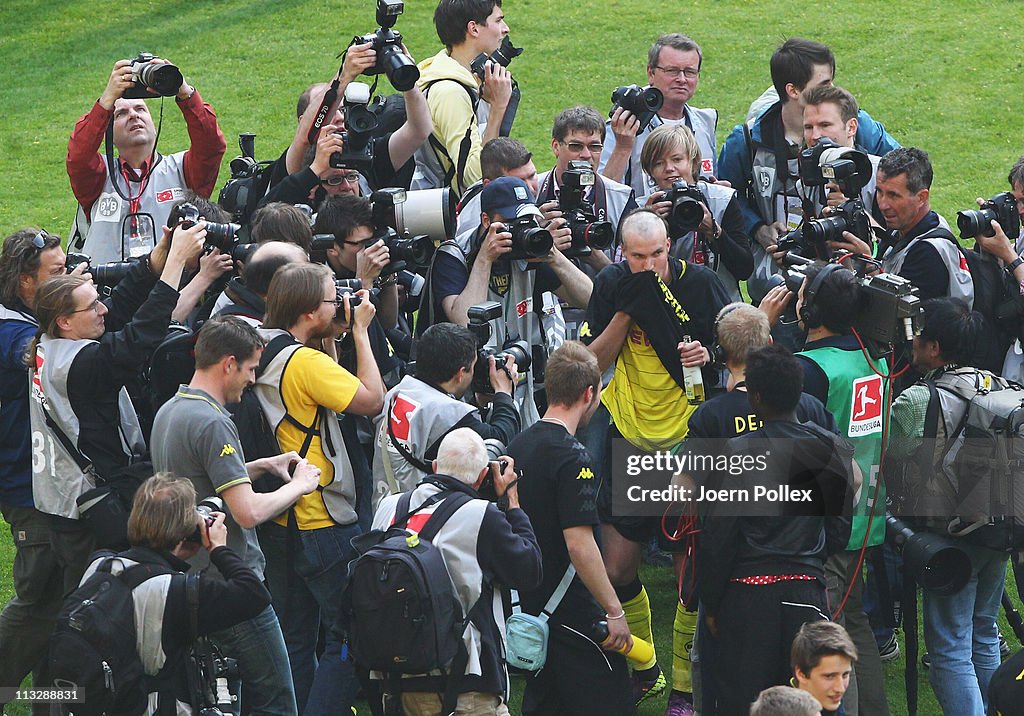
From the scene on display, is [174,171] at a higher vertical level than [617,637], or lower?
higher

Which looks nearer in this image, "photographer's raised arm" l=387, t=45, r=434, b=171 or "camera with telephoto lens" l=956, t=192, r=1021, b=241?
"camera with telephoto lens" l=956, t=192, r=1021, b=241

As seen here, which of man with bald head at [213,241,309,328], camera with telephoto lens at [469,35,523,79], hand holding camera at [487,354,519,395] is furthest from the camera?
camera with telephoto lens at [469,35,523,79]

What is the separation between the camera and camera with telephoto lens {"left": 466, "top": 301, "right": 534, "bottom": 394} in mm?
5176

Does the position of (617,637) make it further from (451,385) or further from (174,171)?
(174,171)

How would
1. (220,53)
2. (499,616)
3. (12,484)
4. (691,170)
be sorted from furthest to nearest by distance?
(220,53) < (691,170) < (12,484) < (499,616)

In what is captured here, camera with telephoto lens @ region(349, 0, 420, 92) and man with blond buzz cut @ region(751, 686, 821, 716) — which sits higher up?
camera with telephoto lens @ region(349, 0, 420, 92)

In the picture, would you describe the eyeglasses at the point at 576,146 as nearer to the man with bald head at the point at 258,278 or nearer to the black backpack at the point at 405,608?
the man with bald head at the point at 258,278

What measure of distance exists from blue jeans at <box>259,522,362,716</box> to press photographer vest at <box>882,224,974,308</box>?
2.62m

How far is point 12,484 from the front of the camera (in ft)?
17.2

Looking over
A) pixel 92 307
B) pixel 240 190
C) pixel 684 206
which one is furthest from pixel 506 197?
pixel 92 307

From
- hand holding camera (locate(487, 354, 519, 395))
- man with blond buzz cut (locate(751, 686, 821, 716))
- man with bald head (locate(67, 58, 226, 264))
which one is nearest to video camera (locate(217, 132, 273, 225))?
man with bald head (locate(67, 58, 226, 264))

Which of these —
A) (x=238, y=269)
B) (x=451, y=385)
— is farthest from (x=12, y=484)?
(x=451, y=385)

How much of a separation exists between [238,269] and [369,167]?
1.18 metres

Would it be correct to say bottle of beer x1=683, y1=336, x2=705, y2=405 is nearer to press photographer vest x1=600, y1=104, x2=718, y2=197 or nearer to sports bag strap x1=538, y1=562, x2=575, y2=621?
sports bag strap x1=538, y1=562, x2=575, y2=621
